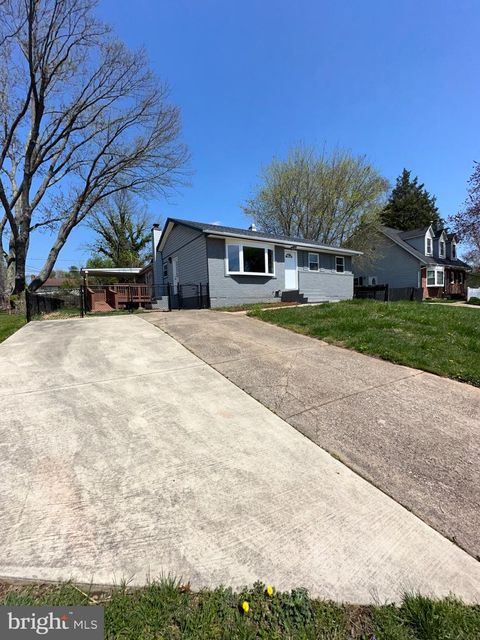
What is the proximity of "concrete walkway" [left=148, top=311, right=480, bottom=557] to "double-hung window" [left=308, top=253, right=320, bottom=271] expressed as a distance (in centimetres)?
1221

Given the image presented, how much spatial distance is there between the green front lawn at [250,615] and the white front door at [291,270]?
14952 mm

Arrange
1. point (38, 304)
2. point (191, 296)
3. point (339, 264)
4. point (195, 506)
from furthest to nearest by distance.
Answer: point (339, 264) < point (191, 296) < point (38, 304) < point (195, 506)

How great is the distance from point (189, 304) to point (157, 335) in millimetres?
7957

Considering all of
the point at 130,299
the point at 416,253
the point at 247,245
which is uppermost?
the point at 416,253

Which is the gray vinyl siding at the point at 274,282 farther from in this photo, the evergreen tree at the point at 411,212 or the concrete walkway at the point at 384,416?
the evergreen tree at the point at 411,212

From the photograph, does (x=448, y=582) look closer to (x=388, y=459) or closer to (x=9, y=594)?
(x=388, y=459)

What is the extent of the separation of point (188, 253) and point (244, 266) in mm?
3019

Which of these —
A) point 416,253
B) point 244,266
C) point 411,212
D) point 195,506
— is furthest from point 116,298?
point 411,212

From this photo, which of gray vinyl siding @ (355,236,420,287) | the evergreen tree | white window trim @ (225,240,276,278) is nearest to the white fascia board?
white window trim @ (225,240,276,278)

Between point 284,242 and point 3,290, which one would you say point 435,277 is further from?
point 3,290

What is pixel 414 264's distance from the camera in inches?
1032

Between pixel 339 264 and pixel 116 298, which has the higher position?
pixel 339 264

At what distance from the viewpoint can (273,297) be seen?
15.2 meters

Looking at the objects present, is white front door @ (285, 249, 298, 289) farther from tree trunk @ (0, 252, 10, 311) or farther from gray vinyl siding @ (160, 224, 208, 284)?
tree trunk @ (0, 252, 10, 311)
